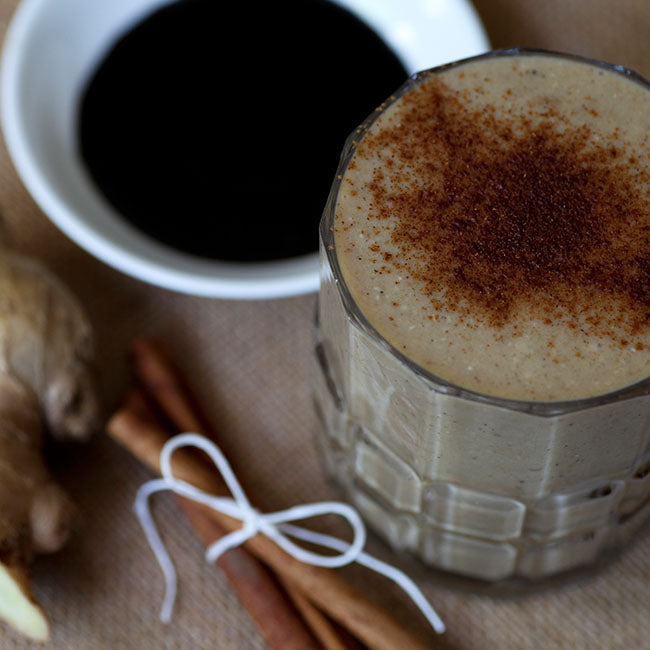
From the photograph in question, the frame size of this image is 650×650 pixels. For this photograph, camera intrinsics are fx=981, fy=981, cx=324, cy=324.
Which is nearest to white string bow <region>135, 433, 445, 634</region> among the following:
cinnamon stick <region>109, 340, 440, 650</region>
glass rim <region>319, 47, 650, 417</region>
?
cinnamon stick <region>109, 340, 440, 650</region>

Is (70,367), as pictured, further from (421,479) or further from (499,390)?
(499,390)

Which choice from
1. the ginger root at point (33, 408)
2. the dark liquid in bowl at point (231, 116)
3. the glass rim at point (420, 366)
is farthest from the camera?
the dark liquid in bowl at point (231, 116)

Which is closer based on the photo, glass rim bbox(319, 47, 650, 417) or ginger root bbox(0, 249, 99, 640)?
glass rim bbox(319, 47, 650, 417)

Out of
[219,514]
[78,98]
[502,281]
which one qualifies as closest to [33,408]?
[219,514]

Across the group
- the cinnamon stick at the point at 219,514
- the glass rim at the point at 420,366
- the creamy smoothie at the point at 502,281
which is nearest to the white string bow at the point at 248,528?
the cinnamon stick at the point at 219,514

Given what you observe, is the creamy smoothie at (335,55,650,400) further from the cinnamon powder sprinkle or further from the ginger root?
the ginger root

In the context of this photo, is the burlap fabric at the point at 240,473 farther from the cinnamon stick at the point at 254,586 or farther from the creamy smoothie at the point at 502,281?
the creamy smoothie at the point at 502,281

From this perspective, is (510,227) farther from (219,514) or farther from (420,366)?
(219,514)
